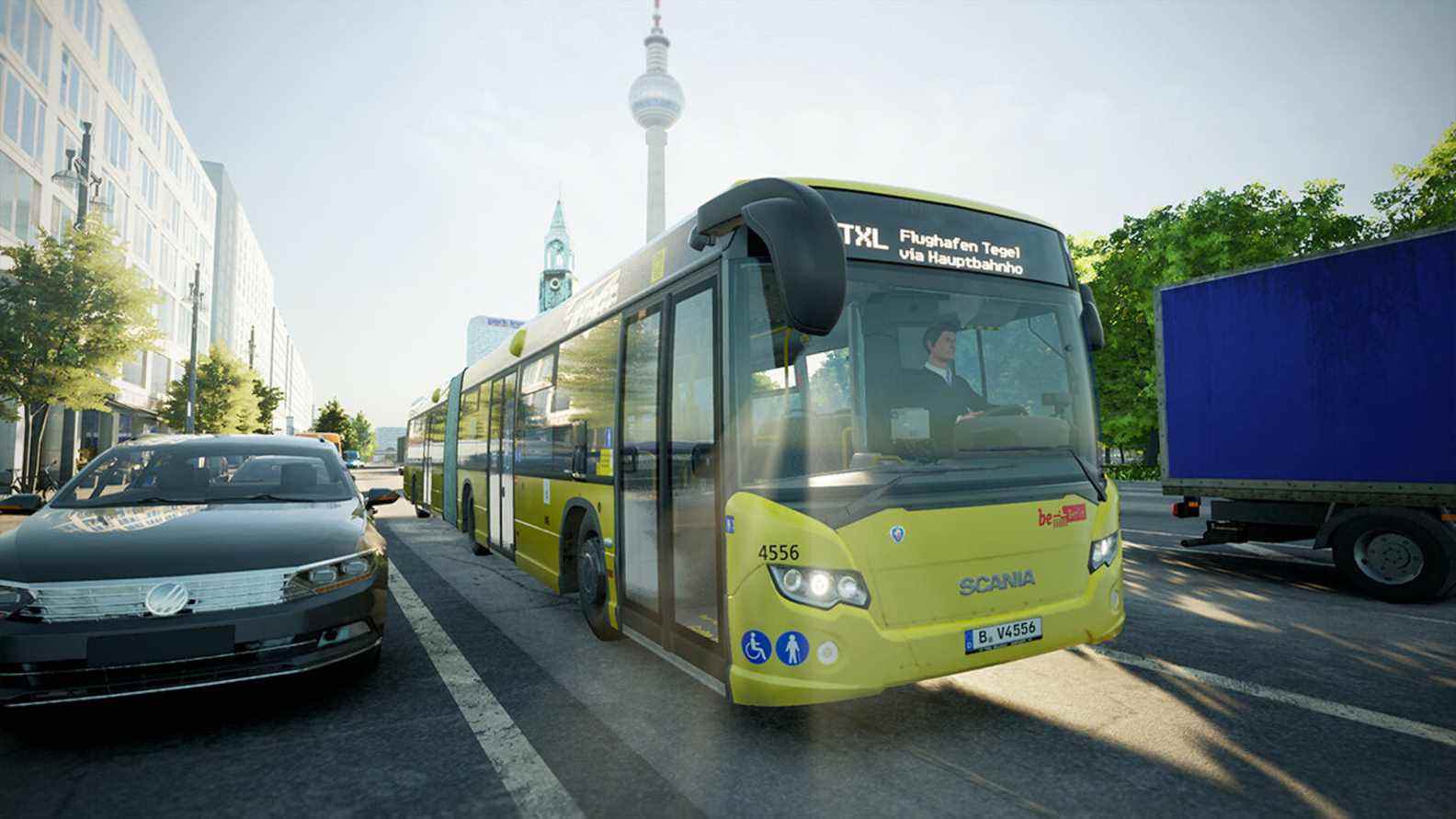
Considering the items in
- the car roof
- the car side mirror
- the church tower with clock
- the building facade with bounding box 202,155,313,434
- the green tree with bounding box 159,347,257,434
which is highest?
the church tower with clock

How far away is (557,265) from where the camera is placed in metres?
155

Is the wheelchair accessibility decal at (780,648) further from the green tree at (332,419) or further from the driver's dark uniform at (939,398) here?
the green tree at (332,419)

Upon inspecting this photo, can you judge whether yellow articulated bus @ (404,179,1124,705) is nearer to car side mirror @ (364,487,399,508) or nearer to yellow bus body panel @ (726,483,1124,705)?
yellow bus body panel @ (726,483,1124,705)

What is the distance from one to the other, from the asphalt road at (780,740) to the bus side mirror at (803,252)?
6.74ft

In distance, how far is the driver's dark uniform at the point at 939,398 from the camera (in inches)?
153

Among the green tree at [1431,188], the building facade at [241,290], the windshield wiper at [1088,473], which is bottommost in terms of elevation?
the windshield wiper at [1088,473]

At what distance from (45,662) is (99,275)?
20274 mm

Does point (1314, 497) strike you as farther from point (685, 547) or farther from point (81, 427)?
point (81, 427)

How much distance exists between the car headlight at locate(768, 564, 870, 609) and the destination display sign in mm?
1598

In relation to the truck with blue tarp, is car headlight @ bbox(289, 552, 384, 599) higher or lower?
lower

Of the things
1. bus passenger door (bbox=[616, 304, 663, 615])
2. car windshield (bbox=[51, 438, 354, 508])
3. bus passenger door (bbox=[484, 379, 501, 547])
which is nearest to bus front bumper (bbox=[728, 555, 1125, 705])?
bus passenger door (bbox=[616, 304, 663, 615])

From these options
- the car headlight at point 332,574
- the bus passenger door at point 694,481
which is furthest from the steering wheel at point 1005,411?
the car headlight at point 332,574

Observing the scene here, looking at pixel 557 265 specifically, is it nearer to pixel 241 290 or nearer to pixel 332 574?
pixel 241 290

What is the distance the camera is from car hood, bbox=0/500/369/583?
3.73m
